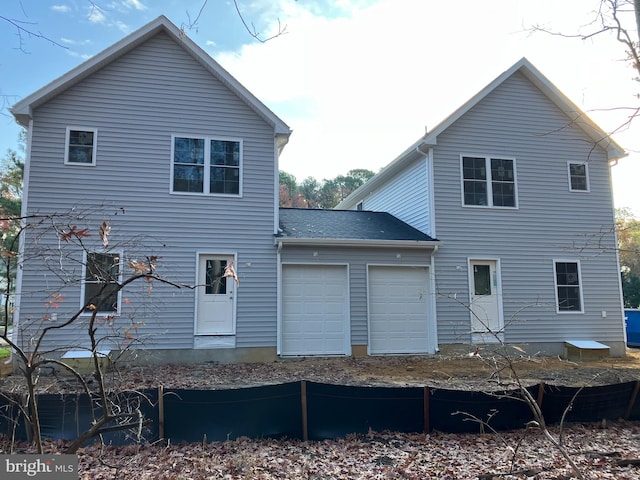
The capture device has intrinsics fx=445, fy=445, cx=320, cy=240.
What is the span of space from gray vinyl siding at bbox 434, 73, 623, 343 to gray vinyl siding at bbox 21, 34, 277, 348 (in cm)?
472

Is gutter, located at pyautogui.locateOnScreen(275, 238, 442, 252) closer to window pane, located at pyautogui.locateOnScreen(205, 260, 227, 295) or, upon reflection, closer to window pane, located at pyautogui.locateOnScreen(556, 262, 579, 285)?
window pane, located at pyautogui.locateOnScreen(205, 260, 227, 295)

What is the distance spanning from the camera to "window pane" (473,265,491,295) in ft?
38.6

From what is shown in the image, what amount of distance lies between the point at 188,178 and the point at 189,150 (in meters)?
0.69

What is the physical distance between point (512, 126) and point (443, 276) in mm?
4780

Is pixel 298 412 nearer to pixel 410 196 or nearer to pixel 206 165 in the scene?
pixel 206 165

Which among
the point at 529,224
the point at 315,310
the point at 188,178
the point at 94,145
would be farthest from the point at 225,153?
the point at 529,224

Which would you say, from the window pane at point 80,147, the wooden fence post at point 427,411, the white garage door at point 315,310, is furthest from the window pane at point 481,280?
the window pane at point 80,147

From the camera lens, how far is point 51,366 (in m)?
8.91

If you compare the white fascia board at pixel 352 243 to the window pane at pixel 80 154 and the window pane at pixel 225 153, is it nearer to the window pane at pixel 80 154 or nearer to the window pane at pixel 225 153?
the window pane at pixel 225 153

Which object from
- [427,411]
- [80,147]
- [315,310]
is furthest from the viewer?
[315,310]

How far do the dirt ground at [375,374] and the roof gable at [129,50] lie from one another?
18.3 ft

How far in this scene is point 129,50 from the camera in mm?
10531

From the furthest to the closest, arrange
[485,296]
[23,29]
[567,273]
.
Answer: [567,273] → [485,296] → [23,29]

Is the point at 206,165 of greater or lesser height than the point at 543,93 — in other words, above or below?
below
